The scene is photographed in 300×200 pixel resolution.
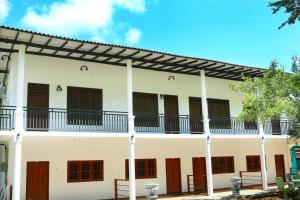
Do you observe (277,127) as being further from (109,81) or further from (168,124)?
(109,81)

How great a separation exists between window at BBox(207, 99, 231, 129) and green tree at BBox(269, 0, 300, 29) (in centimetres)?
983

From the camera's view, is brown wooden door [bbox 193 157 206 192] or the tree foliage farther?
brown wooden door [bbox 193 157 206 192]

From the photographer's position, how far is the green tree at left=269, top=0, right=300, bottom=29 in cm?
1177

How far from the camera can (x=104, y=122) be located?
17375mm

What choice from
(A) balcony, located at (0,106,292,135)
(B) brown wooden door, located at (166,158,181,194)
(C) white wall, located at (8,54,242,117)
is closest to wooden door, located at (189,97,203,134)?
(A) balcony, located at (0,106,292,135)

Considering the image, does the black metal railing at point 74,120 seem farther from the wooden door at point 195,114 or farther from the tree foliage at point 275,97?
the tree foliage at point 275,97

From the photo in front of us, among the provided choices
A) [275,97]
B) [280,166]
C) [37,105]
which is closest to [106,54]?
[37,105]

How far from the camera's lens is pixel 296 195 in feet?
53.4

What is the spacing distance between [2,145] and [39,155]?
87.5 inches

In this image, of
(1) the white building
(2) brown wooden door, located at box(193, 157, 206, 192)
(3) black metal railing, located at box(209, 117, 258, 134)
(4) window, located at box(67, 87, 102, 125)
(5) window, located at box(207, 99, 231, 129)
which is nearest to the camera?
(1) the white building

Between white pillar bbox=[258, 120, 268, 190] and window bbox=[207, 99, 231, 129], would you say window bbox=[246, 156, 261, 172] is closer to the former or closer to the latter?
white pillar bbox=[258, 120, 268, 190]

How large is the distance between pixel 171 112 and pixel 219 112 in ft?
11.4

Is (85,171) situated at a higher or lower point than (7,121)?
lower

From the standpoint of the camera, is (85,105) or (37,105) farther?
(85,105)
